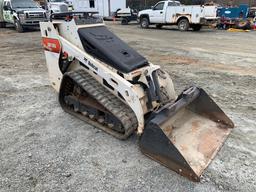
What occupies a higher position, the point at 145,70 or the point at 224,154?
the point at 145,70

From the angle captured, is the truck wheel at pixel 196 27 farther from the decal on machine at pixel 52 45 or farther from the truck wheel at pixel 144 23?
the decal on machine at pixel 52 45

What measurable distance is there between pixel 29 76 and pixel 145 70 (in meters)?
3.91

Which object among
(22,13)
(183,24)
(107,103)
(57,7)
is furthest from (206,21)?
(107,103)

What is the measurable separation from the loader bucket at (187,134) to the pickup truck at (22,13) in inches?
511

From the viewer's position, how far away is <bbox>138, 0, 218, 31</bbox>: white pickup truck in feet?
50.4

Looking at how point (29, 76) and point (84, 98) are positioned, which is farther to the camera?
point (29, 76)

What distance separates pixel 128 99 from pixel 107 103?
31cm

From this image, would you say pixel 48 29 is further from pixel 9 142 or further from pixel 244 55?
pixel 244 55

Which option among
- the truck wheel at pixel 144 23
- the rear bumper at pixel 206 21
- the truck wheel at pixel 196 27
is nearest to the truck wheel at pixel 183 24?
the truck wheel at pixel 196 27

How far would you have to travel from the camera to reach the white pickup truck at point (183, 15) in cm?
1538

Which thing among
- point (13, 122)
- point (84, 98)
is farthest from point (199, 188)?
point (13, 122)

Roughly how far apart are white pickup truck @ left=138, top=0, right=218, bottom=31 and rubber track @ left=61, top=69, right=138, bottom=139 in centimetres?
1325

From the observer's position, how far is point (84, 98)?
3.95 m

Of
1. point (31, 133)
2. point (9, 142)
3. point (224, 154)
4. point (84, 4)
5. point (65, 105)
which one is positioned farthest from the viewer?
point (84, 4)
